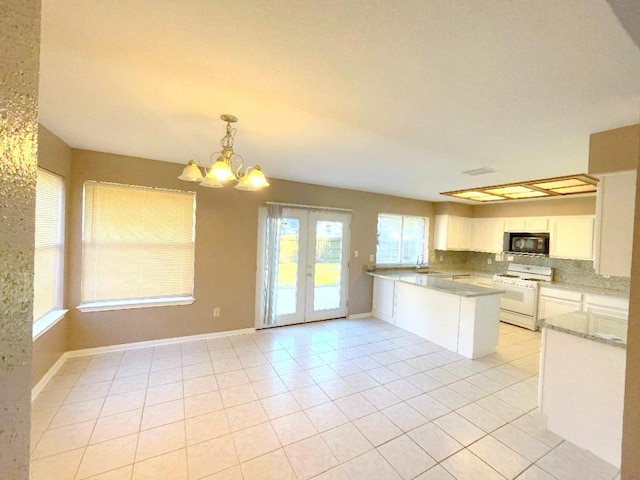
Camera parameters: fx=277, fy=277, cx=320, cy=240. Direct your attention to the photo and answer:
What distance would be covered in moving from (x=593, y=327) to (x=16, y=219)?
334 centimetres

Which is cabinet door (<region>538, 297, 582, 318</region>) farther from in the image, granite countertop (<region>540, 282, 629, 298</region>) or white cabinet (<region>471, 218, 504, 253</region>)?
white cabinet (<region>471, 218, 504, 253</region>)

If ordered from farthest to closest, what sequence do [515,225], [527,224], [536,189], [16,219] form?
[515,225], [527,224], [536,189], [16,219]

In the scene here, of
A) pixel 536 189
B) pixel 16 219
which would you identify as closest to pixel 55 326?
pixel 16 219

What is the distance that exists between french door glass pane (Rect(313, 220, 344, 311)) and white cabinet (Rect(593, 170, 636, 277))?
A: 131 inches

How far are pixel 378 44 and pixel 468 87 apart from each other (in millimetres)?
655

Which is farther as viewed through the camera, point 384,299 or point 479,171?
point 384,299

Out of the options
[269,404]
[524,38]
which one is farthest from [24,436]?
[269,404]

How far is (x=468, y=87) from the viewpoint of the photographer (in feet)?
5.13

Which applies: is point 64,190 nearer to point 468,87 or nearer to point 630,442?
point 468,87

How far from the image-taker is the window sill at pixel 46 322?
254cm

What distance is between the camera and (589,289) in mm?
4273

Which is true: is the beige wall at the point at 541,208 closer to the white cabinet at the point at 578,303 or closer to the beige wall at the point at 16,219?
the white cabinet at the point at 578,303

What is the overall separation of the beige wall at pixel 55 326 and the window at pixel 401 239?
15.1 ft

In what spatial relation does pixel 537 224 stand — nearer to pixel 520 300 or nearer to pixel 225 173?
pixel 520 300
